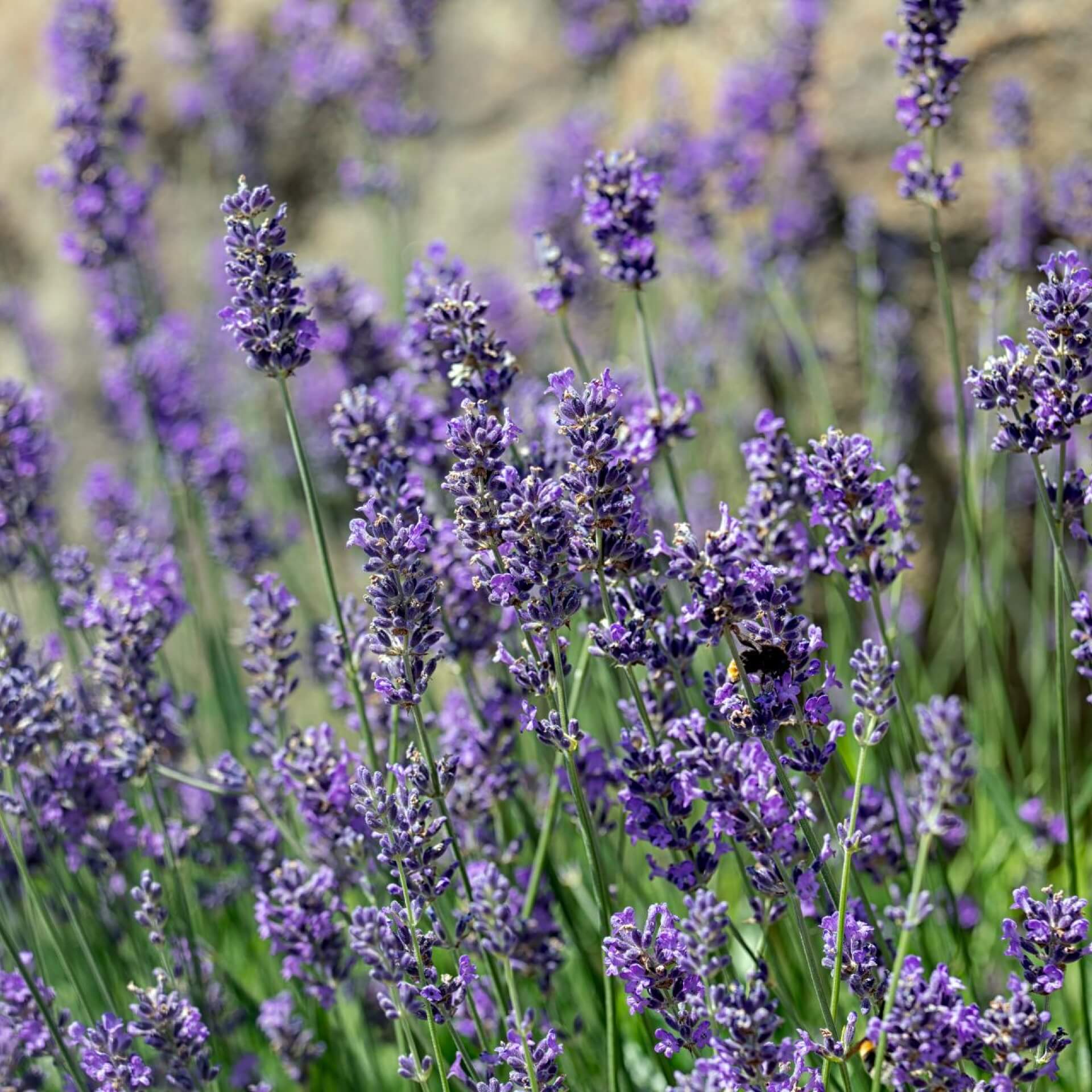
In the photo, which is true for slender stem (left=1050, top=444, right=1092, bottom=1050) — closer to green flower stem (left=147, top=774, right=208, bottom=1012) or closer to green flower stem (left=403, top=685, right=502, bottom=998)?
green flower stem (left=403, top=685, right=502, bottom=998)

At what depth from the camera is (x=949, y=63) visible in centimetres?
245

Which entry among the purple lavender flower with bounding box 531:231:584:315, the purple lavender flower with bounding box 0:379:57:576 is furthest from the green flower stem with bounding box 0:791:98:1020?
the purple lavender flower with bounding box 531:231:584:315

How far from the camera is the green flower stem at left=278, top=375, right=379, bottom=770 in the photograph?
203 cm

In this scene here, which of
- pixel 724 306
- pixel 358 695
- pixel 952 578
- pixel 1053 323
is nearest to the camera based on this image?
pixel 1053 323

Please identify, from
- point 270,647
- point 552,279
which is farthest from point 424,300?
point 270,647

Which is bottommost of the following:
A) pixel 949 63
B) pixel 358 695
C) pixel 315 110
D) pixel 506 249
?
pixel 358 695

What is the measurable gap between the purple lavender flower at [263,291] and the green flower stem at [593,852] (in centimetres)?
67

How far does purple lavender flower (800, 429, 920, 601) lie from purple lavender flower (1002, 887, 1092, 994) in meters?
0.53

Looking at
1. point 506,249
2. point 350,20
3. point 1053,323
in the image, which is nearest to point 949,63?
point 1053,323

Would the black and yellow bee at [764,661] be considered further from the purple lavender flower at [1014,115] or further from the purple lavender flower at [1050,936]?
the purple lavender flower at [1014,115]

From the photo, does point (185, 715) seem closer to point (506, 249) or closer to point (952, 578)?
point (952, 578)

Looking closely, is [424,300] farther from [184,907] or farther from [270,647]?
[184,907]

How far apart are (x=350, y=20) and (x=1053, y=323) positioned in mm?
5708

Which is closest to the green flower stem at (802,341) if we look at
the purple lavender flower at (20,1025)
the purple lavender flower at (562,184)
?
the purple lavender flower at (562,184)
